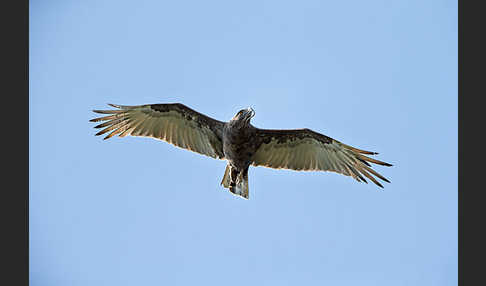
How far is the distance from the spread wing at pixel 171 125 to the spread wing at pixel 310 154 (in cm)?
→ 112

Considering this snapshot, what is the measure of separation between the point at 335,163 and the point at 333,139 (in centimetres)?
57

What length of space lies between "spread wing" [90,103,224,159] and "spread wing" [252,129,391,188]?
1117 mm

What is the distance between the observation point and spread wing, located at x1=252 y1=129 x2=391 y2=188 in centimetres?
1188

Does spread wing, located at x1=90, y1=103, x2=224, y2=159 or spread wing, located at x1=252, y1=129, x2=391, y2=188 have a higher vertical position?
spread wing, located at x1=90, y1=103, x2=224, y2=159

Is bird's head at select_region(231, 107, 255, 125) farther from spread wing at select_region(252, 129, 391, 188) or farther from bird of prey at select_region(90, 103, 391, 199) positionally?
spread wing at select_region(252, 129, 391, 188)

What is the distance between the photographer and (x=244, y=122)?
11.1 meters

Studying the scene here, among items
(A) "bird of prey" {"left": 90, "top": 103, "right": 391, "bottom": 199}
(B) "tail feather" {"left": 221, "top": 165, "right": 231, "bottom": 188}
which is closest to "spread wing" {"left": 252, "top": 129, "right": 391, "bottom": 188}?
(A) "bird of prey" {"left": 90, "top": 103, "right": 391, "bottom": 199}

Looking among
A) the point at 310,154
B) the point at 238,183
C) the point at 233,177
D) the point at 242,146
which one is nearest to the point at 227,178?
the point at 233,177

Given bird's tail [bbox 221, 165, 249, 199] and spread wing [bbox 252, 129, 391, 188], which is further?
spread wing [bbox 252, 129, 391, 188]

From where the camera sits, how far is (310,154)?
39.7ft

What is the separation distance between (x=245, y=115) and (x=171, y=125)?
1918 millimetres


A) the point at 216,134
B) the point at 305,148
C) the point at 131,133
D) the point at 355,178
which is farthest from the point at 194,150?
the point at 355,178

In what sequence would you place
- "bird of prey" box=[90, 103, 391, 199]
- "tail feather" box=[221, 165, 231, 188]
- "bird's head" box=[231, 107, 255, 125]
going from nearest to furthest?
"bird's head" box=[231, 107, 255, 125] → "bird of prey" box=[90, 103, 391, 199] → "tail feather" box=[221, 165, 231, 188]

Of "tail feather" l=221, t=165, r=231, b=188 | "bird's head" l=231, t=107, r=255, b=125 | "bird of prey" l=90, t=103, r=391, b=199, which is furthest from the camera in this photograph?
"tail feather" l=221, t=165, r=231, b=188
